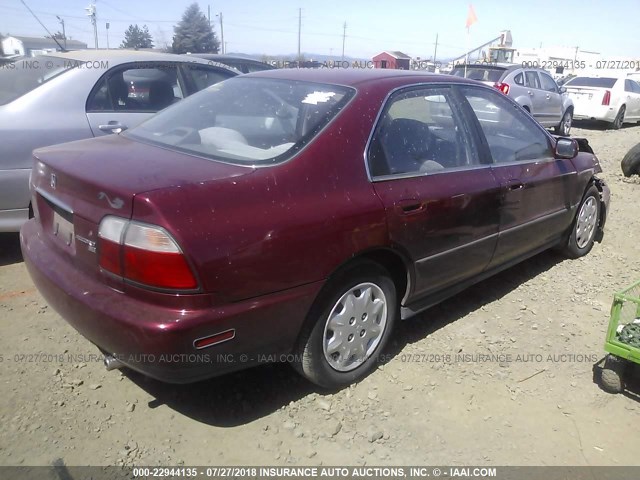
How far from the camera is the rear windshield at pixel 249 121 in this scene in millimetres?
2627

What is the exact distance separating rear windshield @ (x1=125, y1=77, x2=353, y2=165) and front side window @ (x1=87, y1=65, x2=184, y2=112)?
4.81 feet

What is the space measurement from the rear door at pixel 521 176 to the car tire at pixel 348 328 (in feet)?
3.59

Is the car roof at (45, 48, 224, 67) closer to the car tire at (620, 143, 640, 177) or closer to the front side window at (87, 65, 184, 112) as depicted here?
the front side window at (87, 65, 184, 112)

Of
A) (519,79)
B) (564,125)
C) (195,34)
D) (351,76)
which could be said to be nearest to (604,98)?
(564,125)

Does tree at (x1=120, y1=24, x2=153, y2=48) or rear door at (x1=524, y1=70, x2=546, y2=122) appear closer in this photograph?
rear door at (x1=524, y1=70, x2=546, y2=122)

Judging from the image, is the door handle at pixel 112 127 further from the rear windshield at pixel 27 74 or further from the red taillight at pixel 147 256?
the red taillight at pixel 147 256

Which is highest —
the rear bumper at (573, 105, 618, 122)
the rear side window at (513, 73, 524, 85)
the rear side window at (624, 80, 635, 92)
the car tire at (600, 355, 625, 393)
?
the rear side window at (513, 73, 524, 85)

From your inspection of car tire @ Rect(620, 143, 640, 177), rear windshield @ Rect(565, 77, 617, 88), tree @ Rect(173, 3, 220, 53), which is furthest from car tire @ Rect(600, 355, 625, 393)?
tree @ Rect(173, 3, 220, 53)

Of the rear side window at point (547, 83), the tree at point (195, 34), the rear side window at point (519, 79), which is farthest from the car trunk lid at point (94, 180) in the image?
the tree at point (195, 34)

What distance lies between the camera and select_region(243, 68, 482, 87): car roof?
9.96 ft

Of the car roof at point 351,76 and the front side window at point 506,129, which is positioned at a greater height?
the car roof at point 351,76

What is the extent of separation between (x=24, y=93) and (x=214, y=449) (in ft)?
10.6

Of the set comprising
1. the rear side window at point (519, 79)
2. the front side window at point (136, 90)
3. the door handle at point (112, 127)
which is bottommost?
the door handle at point (112, 127)

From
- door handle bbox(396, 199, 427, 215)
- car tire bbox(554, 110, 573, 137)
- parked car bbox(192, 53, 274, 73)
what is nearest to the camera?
door handle bbox(396, 199, 427, 215)
